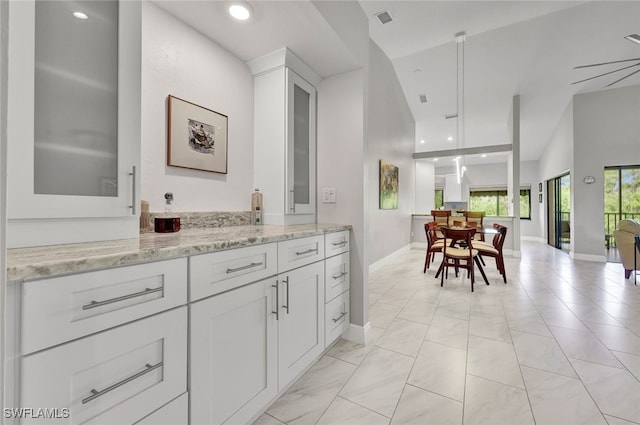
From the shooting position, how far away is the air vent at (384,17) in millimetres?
3397

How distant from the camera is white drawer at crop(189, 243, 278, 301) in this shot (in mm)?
1021

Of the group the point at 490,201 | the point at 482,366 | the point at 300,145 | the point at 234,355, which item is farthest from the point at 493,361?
the point at 490,201

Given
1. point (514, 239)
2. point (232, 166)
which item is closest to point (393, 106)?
point (514, 239)

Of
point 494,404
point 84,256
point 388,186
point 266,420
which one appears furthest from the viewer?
point 388,186

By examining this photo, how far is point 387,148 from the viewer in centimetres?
528

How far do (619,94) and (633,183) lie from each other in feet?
6.15

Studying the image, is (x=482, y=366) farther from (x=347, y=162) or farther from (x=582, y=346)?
(x=347, y=162)

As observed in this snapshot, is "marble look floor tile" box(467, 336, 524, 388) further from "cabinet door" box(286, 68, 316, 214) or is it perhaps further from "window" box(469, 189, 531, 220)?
"window" box(469, 189, 531, 220)

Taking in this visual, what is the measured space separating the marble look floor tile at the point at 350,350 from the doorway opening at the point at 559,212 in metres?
7.20

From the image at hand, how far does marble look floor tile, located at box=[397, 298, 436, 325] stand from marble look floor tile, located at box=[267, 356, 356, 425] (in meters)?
1.08

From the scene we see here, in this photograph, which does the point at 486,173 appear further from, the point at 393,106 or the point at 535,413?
the point at 535,413

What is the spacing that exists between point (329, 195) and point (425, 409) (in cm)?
158

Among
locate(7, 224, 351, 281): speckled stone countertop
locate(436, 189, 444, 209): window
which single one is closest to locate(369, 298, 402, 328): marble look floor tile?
locate(7, 224, 351, 281): speckled stone countertop

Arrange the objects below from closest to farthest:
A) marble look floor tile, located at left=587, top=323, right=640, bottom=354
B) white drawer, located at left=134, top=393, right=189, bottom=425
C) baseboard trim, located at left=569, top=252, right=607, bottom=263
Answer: white drawer, located at left=134, top=393, right=189, bottom=425, marble look floor tile, located at left=587, top=323, right=640, bottom=354, baseboard trim, located at left=569, top=252, right=607, bottom=263
